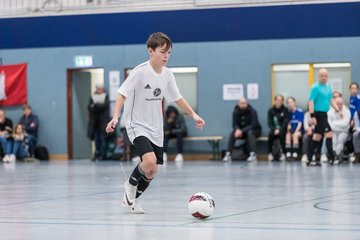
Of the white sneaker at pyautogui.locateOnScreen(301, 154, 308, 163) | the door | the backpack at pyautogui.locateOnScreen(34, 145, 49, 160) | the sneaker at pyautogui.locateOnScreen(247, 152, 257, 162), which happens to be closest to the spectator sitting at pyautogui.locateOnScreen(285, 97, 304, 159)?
the white sneaker at pyautogui.locateOnScreen(301, 154, 308, 163)

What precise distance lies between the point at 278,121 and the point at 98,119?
6.09m

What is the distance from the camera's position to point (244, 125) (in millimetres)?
26531

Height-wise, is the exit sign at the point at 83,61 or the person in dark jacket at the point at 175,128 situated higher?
the exit sign at the point at 83,61

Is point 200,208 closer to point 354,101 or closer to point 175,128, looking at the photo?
point 354,101

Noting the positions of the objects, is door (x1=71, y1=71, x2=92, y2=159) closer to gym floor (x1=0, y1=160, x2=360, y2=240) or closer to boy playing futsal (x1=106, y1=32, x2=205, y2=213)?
gym floor (x1=0, y1=160, x2=360, y2=240)

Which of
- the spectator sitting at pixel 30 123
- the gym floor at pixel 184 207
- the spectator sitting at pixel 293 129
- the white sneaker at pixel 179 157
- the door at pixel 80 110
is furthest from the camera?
the door at pixel 80 110

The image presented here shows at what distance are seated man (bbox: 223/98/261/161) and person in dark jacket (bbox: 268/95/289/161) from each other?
0.49 meters

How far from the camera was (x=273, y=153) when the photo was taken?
26.1m

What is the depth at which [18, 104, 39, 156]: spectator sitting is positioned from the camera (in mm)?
28688

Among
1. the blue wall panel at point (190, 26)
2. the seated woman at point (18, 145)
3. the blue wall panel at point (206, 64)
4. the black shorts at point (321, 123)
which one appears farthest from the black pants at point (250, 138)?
the seated woman at point (18, 145)

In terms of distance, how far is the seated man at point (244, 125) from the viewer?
26.2 meters

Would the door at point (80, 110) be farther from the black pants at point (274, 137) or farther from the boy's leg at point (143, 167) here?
the boy's leg at point (143, 167)

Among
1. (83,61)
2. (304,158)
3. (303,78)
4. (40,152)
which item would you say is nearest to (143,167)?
(304,158)

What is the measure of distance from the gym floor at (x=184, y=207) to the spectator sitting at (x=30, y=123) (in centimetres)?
983
